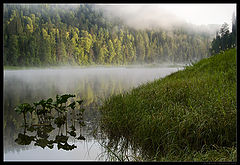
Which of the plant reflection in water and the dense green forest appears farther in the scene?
the dense green forest

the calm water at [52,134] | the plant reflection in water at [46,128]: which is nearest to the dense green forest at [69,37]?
the calm water at [52,134]

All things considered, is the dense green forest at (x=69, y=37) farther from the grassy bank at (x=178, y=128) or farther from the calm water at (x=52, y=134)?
the grassy bank at (x=178, y=128)

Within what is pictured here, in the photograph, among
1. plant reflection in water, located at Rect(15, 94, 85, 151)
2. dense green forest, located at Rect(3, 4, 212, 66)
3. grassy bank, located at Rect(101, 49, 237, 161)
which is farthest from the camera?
dense green forest, located at Rect(3, 4, 212, 66)

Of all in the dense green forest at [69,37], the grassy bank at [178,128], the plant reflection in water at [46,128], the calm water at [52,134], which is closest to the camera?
the grassy bank at [178,128]

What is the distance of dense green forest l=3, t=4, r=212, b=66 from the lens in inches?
240

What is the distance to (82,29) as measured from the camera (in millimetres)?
6820

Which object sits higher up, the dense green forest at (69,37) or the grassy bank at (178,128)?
the dense green forest at (69,37)

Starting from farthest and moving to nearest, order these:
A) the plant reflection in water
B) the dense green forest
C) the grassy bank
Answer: the dense green forest < the plant reflection in water < the grassy bank

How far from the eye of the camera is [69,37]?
21.9 ft

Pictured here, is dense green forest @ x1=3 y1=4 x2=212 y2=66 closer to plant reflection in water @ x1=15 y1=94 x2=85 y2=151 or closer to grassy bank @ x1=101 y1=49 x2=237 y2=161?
plant reflection in water @ x1=15 y1=94 x2=85 y2=151

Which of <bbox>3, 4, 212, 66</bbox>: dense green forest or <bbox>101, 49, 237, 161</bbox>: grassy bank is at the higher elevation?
<bbox>3, 4, 212, 66</bbox>: dense green forest

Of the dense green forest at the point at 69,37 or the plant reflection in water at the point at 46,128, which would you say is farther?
the dense green forest at the point at 69,37

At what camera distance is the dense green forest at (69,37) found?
20.0 feet

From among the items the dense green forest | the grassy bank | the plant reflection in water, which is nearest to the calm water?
the plant reflection in water
